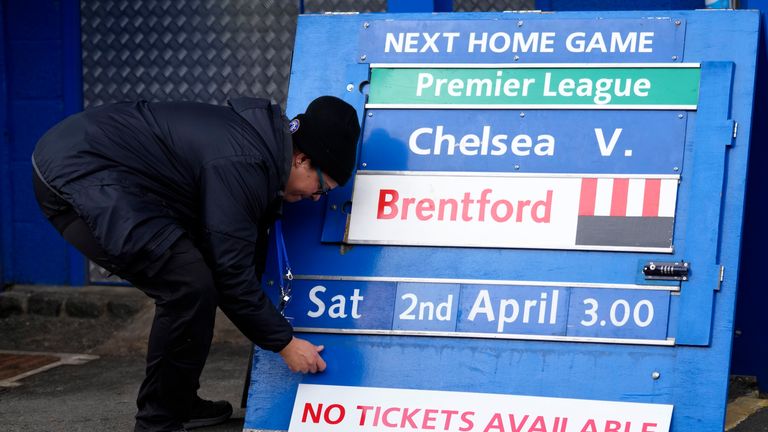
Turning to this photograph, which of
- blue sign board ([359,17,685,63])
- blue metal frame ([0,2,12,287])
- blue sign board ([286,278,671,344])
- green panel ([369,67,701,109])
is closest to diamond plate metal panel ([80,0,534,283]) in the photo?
blue metal frame ([0,2,12,287])

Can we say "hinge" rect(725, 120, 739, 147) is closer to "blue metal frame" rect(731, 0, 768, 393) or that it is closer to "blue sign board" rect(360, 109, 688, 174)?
"blue sign board" rect(360, 109, 688, 174)

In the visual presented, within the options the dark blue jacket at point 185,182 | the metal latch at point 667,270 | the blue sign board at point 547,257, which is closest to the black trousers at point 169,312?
the dark blue jacket at point 185,182

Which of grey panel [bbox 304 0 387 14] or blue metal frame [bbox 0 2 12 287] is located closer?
grey panel [bbox 304 0 387 14]

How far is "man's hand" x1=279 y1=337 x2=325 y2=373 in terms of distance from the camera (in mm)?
3715

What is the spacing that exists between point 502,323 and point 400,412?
45 cm

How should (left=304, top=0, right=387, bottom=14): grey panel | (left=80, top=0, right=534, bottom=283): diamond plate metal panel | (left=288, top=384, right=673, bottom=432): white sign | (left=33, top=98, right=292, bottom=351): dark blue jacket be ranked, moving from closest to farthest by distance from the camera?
1. (left=288, top=384, right=673, bottom=432): white sign
2. (left=33, top=98, right=292, bottom=351): dark blue jacket
3. (left=304, top=0, right=387, bottom=14): grey panel
4. (left=80, top=0, right=534, bottom=283): diamond plate metal panel

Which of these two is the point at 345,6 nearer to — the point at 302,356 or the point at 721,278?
the point at 302,356

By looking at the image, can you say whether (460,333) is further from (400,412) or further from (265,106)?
(265,106)

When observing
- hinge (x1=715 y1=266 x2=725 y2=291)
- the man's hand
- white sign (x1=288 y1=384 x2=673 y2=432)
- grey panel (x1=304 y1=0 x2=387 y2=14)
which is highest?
grey panel (x1=304 y1=0 x2=387 y2=14)

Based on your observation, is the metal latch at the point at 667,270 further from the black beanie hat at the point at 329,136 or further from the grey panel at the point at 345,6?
the grey panel at the point at 345,6

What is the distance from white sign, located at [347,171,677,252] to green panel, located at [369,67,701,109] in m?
0.28

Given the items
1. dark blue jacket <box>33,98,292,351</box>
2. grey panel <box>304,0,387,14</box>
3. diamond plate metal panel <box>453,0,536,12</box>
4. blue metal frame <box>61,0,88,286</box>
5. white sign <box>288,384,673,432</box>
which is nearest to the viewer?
white sign <box>288,384,673,432</box>

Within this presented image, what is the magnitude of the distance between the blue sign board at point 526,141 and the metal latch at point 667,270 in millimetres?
316

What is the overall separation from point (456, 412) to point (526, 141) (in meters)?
0.95
